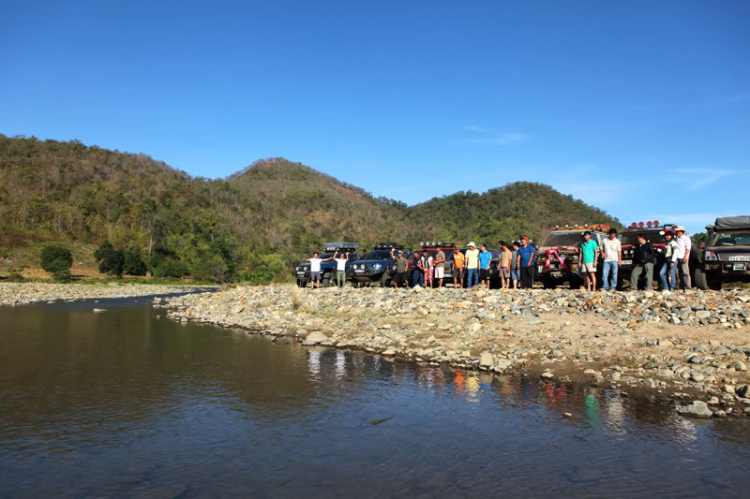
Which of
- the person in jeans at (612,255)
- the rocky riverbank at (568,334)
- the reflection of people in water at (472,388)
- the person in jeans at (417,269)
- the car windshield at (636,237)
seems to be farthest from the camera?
the person in jeans at (417,269)

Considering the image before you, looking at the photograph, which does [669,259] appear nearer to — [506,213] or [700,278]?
[700,278]

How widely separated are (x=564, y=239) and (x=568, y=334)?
827 cm

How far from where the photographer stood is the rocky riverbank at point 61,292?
29312 mm

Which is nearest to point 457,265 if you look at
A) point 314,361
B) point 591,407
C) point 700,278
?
point 700,278

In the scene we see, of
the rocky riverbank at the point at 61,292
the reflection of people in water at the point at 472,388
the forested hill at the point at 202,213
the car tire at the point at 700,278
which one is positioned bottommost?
the reflection of people in water at the point at 472,388

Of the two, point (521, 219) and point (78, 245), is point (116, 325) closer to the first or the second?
point (78, 245)

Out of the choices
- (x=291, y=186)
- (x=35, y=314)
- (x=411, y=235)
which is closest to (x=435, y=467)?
(x=35, y=314)

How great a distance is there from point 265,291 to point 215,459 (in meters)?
17.7

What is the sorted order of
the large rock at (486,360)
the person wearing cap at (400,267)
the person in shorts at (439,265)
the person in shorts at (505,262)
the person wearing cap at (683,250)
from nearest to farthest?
the large rock at (486,360)
the person wearing cap at (683,250)
the person in shorts at (505,262)
the person in shorts at (439,265)
the person wearing cap at (400,267)

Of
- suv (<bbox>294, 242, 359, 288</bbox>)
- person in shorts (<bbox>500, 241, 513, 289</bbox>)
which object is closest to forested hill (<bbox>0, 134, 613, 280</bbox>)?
suv (<bbox>294, 242, 359, 288</bbox>)

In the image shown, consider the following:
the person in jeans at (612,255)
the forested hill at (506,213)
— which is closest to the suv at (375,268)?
the person in jeans at (612,255)

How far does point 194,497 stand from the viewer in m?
4.60

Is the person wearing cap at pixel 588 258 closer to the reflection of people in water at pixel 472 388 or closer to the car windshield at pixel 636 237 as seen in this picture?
the car windshield at pixel 636 237

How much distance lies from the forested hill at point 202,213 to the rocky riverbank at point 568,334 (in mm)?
31831
